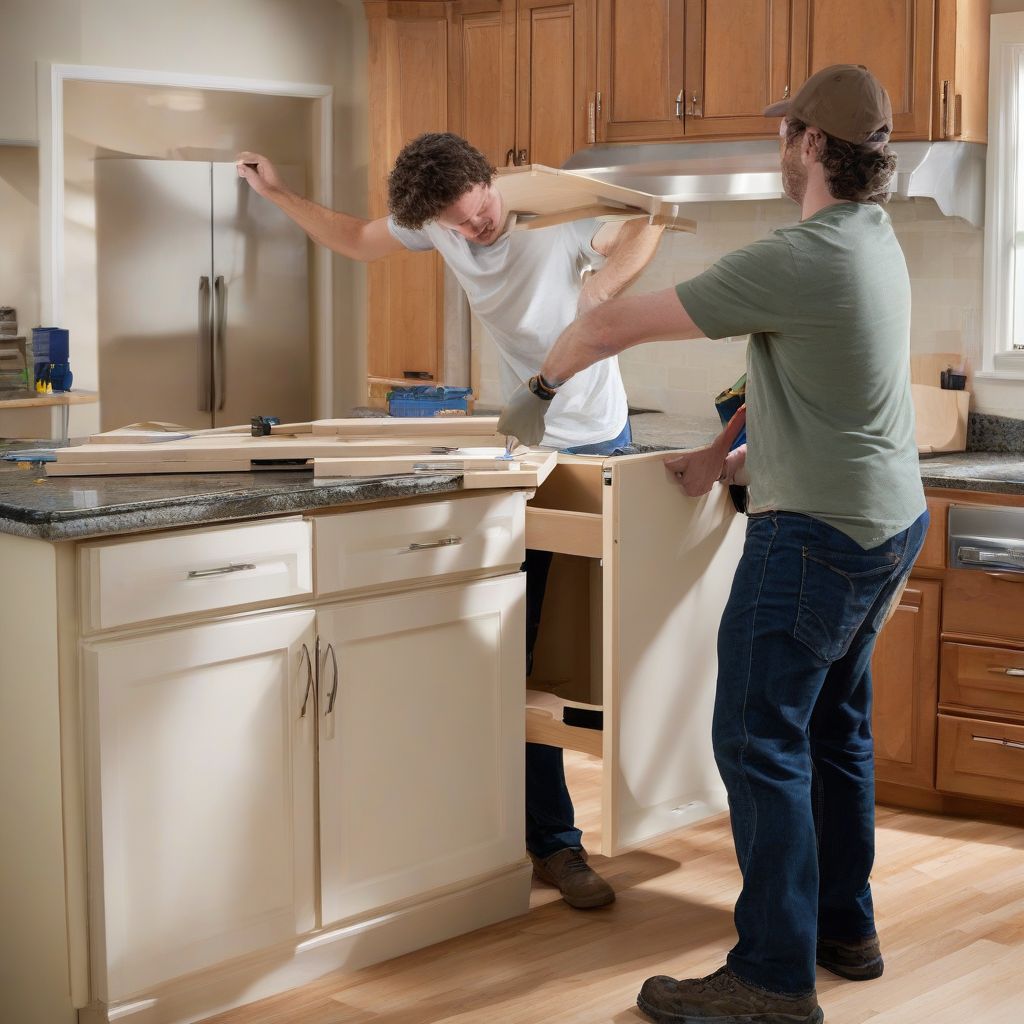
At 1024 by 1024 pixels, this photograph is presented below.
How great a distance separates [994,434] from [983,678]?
2.60 ft

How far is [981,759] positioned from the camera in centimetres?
332

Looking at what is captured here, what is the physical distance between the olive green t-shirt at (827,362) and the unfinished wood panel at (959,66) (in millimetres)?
1541

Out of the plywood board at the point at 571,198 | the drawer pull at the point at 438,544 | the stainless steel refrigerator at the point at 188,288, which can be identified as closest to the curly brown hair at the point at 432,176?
the plywood board at the point at 571,198

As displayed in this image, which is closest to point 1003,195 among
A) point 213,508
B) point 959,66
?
point 959,66

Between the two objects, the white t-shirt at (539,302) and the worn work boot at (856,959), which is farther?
the white t-shirt at (539,302)

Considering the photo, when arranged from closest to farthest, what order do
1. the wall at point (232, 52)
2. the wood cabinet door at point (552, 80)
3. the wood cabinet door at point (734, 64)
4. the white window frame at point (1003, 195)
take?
the white window frame at point (1003, 195) < the wood cabinet door at point (734, 64) < the wood cabinet door at point (552, 80) < the wall at point (232, 52)

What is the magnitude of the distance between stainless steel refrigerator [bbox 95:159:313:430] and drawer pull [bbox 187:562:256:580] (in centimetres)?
367

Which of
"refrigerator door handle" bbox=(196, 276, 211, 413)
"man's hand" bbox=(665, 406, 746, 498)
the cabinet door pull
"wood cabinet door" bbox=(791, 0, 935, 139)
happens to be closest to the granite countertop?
the cabinet door pull

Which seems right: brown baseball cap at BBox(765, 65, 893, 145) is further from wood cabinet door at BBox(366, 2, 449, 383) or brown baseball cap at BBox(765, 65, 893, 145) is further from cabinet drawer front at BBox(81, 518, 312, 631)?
wood cabinet door at BBox(366, 2, 449, 383)

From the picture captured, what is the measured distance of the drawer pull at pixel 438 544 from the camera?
2500 millimetres

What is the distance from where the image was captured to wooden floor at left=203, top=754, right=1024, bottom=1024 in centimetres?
240

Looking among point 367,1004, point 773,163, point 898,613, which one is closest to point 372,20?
point 773,163

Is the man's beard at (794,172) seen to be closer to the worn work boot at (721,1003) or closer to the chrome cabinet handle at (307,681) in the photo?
the chrome cabinet handle at (307,681)

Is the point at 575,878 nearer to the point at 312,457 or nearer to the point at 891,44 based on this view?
the point at 312,457
